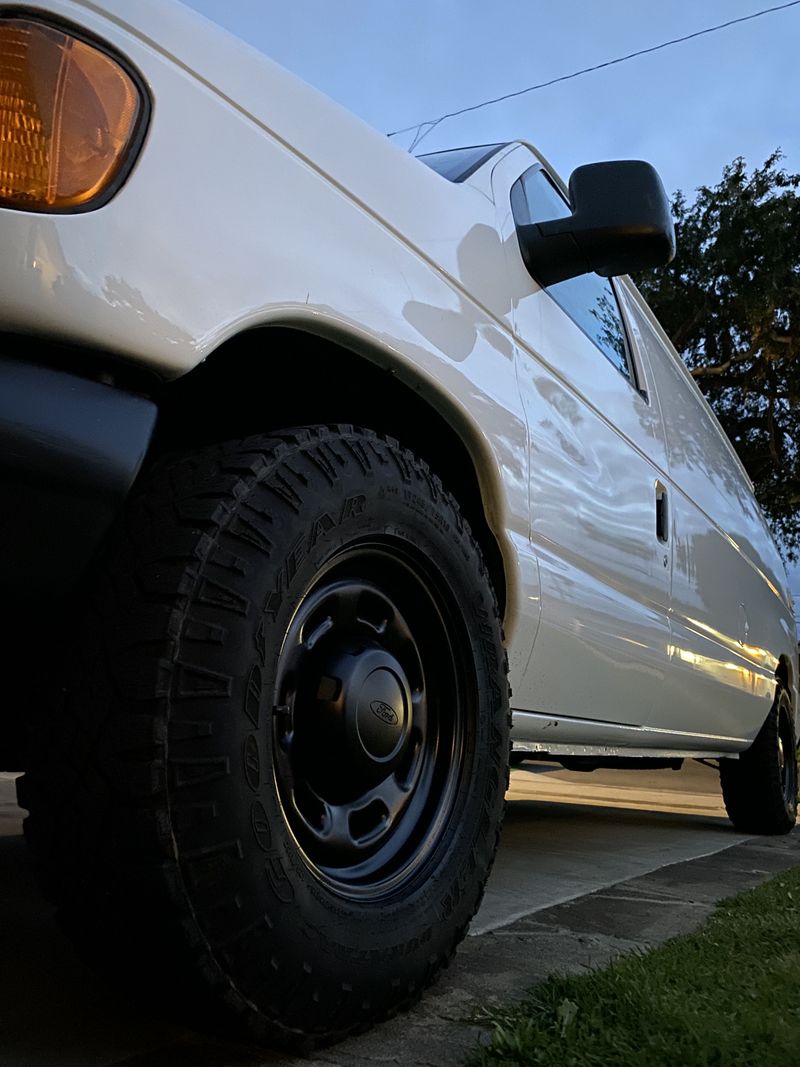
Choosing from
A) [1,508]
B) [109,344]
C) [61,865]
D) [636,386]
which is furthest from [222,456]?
[636,386]

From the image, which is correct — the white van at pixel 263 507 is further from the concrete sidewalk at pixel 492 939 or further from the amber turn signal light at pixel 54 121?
the concrete sidewalk at pixel 492 939

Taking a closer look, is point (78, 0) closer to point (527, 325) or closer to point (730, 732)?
point (527, 325)

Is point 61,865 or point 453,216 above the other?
point 453,216

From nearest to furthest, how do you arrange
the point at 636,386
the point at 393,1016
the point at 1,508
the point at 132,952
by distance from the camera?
the point at 1,508
the point at 132,952
the point at 393,1016
the point at 636,386

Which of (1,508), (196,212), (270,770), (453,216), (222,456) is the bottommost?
(270,770)

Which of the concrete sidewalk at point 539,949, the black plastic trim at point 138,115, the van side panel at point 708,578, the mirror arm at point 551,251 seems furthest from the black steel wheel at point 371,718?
the van side panel at point 708,578

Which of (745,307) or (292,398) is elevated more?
(745,307)

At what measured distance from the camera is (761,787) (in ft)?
15.9

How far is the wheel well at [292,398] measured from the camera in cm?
151

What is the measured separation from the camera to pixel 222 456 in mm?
1361

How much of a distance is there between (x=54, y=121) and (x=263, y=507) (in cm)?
53

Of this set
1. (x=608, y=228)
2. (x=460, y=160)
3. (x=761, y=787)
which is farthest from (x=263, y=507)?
(x=761, y=787)

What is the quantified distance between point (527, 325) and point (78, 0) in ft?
3.97

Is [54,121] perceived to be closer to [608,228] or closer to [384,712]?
[384,712]
